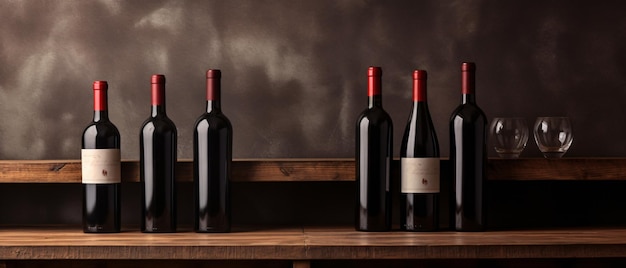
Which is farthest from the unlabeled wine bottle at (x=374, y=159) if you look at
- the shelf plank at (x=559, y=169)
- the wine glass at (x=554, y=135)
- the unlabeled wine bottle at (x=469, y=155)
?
the wine glass at (x=554, y=135)

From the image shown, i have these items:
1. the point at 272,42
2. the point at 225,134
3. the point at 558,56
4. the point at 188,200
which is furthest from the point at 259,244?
the point at 558,56

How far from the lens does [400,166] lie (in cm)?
190

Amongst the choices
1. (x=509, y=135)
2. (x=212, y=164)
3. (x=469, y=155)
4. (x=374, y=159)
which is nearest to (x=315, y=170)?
(x=374, y=159)

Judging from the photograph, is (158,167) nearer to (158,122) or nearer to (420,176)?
(158,122)

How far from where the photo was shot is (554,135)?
2.00 meters

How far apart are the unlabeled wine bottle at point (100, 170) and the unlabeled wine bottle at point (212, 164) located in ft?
0.66

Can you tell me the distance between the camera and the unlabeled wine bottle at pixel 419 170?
6.14ft

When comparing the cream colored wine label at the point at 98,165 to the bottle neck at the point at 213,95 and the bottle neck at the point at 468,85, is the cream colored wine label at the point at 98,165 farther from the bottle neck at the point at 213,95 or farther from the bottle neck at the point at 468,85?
the bottle neck at the point at 468,85

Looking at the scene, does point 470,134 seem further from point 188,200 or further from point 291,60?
point 188,200

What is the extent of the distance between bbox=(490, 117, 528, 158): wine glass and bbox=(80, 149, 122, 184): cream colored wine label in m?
0.98

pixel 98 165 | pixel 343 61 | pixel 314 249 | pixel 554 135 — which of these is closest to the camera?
pixel 314 249

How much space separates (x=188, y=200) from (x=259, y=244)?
1.76ft

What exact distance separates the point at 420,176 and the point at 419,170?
0.01 meters

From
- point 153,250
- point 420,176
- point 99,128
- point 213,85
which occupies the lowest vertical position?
point 153,250
